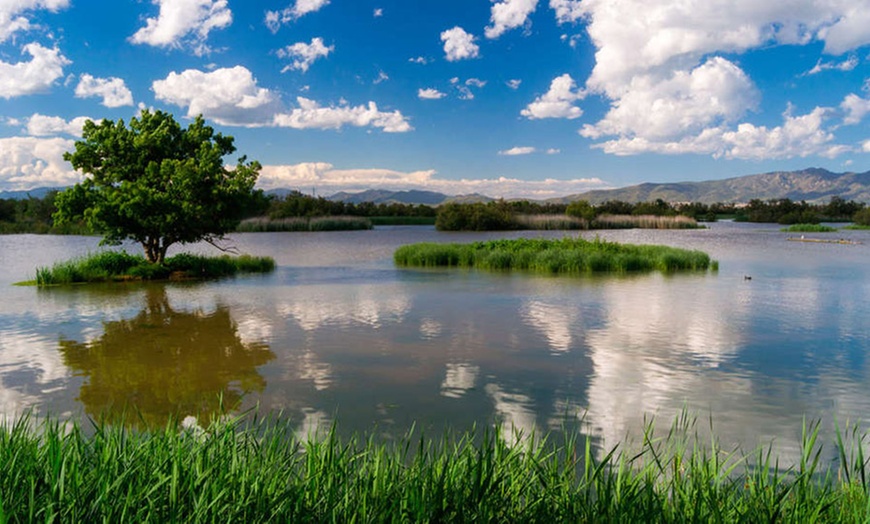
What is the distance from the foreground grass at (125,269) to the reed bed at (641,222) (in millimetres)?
59303

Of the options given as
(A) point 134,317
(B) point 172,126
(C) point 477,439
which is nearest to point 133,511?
(C) point 477,439

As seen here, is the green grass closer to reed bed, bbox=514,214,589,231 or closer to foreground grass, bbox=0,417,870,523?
reed bed, bbox=514,214,589,231

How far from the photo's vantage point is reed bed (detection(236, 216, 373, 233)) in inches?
2689

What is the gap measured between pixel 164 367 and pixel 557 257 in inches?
797

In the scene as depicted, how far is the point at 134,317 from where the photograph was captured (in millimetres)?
15461

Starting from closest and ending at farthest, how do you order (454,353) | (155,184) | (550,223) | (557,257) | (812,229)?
1. (454,353)
2. (155,184)
3. (557,257)
4. (812,229)
5. (550,223)

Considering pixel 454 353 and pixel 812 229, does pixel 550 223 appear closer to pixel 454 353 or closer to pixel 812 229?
pixel 812 229

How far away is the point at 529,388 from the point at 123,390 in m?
5.95

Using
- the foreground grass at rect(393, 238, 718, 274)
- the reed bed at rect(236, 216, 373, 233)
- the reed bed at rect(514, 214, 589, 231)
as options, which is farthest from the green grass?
the reed bed at rect(236, 216, 373, 233)

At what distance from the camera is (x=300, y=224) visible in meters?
71.5

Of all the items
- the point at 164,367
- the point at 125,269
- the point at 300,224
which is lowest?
the point at 164,367

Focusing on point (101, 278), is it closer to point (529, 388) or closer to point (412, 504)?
point (529, 388)

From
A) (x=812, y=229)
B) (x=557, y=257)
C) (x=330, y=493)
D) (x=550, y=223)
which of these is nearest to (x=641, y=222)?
(x=550, y=223)

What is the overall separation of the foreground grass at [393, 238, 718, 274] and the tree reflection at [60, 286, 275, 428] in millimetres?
16290
